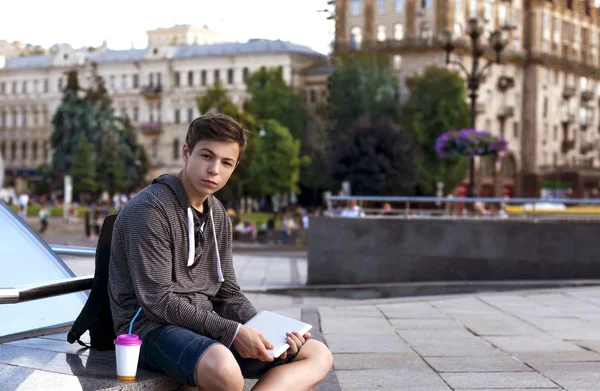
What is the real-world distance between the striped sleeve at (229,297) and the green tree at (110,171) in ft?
233

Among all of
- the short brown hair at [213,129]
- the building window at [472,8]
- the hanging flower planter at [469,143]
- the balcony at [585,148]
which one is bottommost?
the short brown hair at [213,129]

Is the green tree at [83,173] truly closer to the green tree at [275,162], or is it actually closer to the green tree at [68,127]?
the green tree at [68,127]

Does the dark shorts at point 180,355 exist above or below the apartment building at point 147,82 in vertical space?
below

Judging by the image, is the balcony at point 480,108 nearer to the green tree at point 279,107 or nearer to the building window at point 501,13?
the building window at point 501,13

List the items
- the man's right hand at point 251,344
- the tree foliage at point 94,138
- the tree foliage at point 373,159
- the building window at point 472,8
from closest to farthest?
the man's right hand at point 251,344
the tree foliage at point 373,159
the tree foliage at point 94,138
the building window at point 472,8

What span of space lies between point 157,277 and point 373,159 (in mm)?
59180

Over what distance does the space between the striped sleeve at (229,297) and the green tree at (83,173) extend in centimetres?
7020

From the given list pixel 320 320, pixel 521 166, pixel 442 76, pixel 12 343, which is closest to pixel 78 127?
pixel 442 76

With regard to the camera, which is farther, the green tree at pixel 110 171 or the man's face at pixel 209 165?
the green tree at pixel 110 171

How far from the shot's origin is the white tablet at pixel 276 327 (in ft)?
16.5

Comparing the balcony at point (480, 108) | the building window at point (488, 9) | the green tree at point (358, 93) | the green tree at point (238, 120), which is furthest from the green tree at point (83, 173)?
the building window at point (488, 9)

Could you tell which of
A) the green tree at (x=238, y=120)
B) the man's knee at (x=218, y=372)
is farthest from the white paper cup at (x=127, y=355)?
the green tree at (x=238, y=120)

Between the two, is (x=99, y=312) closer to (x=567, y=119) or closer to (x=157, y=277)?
(x=157, y=277)

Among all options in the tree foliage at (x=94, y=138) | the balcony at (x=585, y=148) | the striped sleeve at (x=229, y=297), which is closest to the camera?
the striped sleeve at (x=229, y=297)
